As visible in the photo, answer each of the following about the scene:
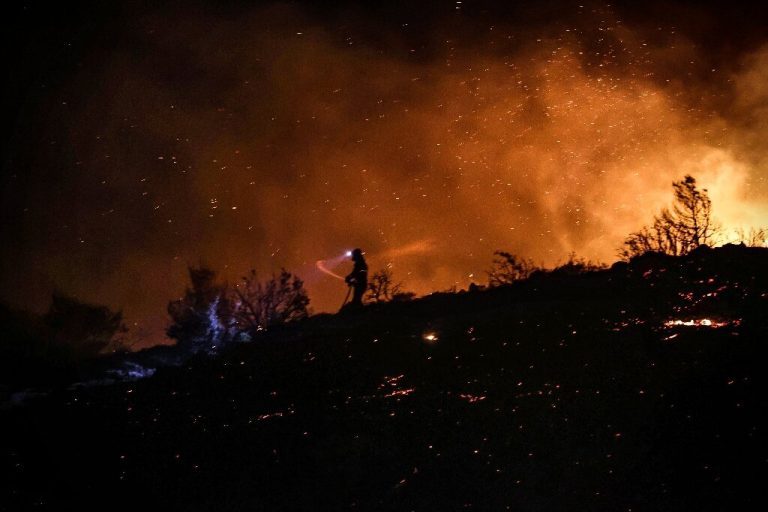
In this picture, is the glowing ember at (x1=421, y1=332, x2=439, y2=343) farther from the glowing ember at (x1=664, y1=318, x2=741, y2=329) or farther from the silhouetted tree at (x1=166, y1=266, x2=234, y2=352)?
the silhouetted tree at (x1=166, y1=266, x2=234, y2=352)

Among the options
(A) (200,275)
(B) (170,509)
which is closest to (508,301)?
(B) (170,509)

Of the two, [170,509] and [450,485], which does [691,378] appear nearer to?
[450,485]

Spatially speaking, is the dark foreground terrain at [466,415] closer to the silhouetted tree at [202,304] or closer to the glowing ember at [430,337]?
the glowing ember at [430,337]

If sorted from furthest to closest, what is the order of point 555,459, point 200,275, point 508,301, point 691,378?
point 200,275, point 508,301, point 691,378, point 555,459

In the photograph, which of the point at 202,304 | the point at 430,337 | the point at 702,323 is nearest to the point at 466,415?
the point at 430,337

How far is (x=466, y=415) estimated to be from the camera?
5840 mm

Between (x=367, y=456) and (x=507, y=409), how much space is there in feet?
4.78

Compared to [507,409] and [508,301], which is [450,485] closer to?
[507,409]

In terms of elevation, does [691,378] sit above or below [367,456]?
above

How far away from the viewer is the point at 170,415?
7.07 m

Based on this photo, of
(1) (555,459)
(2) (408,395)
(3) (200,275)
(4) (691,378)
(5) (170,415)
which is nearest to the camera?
(1) (555,459)

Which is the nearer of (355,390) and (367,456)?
(367,456)

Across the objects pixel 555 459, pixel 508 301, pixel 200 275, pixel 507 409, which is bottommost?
pixel 555 459

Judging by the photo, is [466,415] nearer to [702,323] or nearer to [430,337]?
[430,337]
